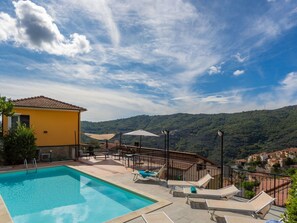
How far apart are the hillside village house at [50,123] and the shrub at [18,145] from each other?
0.93 m

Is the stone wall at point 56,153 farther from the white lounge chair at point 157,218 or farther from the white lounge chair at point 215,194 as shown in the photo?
the white lounge chair at point 157,218

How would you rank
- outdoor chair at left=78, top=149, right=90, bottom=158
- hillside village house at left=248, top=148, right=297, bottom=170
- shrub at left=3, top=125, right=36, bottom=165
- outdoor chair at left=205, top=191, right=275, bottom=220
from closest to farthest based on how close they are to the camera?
outdoor chair at left=205, top=191, right=275, bottom=220, shrub at left=3, top=125, right=36, bottom=165, outdoor chair at left=78, top=149, right=90, bottom=158, hillside village house at left=248, top=148, right=297, bottom=170

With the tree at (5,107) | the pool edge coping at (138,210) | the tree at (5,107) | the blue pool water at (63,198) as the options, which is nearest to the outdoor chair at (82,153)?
the blue pool water at (63,198)

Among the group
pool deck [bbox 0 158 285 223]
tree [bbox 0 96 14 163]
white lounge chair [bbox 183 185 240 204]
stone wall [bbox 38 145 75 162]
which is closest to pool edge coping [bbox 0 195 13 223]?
pool deck [bbox 0 158 285 223]

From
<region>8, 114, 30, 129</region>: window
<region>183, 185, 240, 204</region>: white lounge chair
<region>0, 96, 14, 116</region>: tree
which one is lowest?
<region>183, 185, 240, 204</region>: white lounge chair

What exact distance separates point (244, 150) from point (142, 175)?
40867 millimetres

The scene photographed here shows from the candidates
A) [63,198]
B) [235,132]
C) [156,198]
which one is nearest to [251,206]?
[156,198]

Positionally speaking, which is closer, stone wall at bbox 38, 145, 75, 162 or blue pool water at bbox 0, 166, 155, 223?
blue pool water at bbox 0, 166, 155, 223

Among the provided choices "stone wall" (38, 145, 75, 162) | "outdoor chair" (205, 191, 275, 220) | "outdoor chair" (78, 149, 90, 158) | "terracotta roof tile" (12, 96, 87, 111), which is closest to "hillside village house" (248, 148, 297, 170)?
"outdoor chair" (78, 149, 90, 158)

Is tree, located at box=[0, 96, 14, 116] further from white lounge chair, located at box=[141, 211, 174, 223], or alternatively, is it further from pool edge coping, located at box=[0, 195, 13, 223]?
white lounge chair, located at box=[141, 211, 174, 223]

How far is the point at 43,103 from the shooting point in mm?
16625

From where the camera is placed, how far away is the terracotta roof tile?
15430 millimetres

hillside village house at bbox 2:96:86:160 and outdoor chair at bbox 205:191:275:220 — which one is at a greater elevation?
hillside village house at bbox 2:96:86:160

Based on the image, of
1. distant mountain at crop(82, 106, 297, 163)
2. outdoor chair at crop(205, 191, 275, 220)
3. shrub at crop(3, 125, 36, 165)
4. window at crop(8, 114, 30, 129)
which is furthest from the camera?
distant mountain at crop(82, 106, 297, 163)
